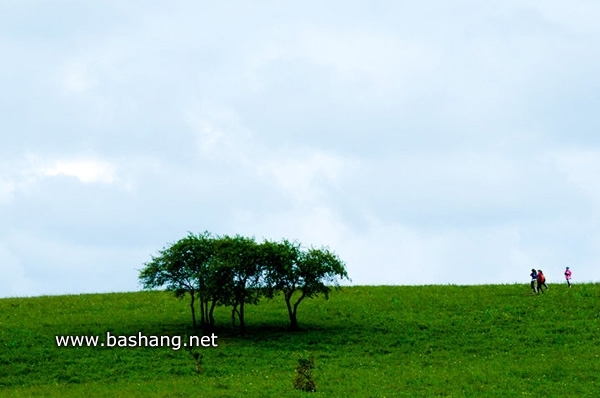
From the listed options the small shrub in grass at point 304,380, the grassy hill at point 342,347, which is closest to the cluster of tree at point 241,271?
the grassy hill at point 342,347

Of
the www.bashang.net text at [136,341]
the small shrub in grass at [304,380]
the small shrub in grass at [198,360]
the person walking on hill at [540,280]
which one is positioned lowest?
the small shrub in grass at [304,380]

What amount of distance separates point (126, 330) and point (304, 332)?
13.5 metres

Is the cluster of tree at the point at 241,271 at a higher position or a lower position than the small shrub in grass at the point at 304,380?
higher

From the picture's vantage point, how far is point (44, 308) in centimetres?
8000

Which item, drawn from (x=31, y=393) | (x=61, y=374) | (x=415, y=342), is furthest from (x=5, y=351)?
(x=415, y=342)

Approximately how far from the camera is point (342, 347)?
63.2m

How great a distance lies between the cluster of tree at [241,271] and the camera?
6869 cm

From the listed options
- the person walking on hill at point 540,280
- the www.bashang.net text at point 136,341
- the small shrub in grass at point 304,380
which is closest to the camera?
the small shrub in grass at point 304,380

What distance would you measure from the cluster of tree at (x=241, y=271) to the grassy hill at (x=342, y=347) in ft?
9.70

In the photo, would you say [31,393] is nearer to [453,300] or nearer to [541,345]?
[541,345]

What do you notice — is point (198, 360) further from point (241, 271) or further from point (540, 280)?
point (540, 280)

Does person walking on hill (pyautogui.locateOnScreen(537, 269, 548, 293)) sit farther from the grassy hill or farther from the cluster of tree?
the cluster of tree

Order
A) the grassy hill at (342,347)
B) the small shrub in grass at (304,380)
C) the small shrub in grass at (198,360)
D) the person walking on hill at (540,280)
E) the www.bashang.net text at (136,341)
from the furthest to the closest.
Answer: the person walking on hill at (540,280), the www.bashang.net text at (136,341), the small shrub in grass at (198,360), the grassy hill at (342,347), the small shrub in grass at (304,380)

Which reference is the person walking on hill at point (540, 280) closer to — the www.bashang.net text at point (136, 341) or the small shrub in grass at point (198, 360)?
the www.bashang.net text at point (136, 341)
